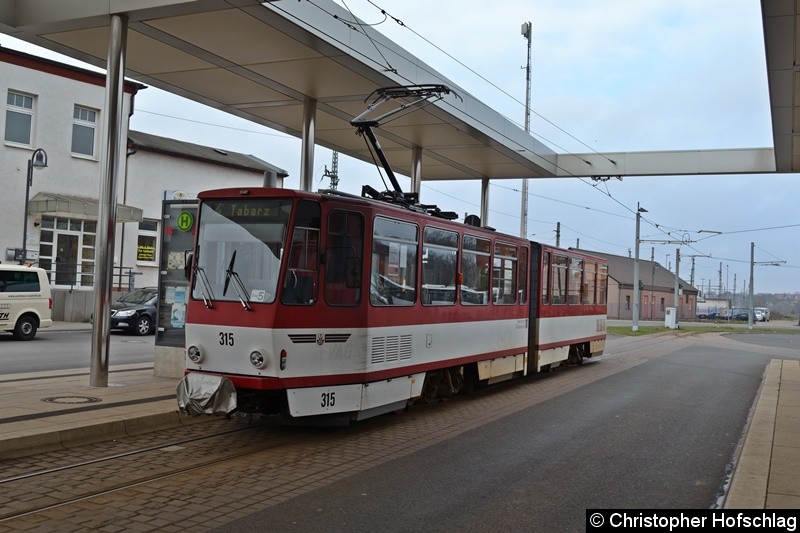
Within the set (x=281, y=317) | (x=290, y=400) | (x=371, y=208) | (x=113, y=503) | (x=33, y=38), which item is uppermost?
(x=33, y=38)

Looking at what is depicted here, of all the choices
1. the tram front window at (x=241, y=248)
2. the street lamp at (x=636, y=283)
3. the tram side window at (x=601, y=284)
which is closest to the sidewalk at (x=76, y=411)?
the tram front window at (x=241, y=248)

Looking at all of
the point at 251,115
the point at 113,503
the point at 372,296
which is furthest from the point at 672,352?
the point at 113,503

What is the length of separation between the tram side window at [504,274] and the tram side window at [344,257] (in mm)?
5066

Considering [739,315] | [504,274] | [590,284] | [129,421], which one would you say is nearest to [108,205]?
[129,421]

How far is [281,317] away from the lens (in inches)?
354

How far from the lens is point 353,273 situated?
9766 mm

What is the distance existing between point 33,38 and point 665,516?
471 inches

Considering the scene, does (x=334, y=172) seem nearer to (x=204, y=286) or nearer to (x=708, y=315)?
(x=204, y=286)

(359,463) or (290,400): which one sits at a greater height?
(290,400)

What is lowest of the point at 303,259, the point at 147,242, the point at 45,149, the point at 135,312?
the point at 135,312

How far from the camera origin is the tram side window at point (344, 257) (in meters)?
9.55

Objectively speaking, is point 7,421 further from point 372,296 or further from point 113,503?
point 372,296

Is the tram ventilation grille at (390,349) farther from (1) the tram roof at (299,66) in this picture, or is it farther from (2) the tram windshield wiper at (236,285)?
(1) the tram roof at (299,66)

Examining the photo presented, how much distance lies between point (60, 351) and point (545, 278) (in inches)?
458
